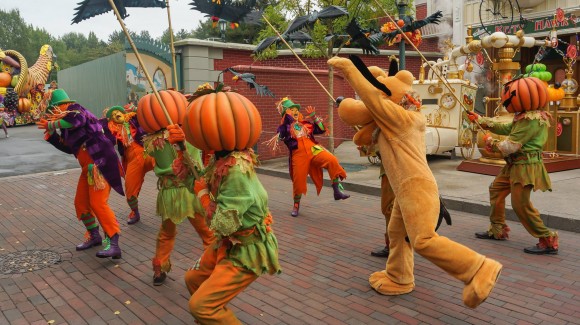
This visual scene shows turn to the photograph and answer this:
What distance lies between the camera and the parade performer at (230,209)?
2914 mm

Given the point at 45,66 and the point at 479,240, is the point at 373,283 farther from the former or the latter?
the point at 45,66

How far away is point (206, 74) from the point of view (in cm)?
1367

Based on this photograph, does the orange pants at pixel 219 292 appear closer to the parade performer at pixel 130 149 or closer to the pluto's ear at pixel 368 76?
the pluto's ear at pixel 368 76

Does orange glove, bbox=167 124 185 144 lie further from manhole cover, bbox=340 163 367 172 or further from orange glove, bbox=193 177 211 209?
manhole cover, bbox=340 163 367 172

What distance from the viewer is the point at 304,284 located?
4.69m

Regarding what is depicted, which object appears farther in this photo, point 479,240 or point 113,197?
point 113,197

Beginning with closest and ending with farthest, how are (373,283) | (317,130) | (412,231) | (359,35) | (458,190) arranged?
(412,231), (373,283), (317,130), (458,190), (359,35)

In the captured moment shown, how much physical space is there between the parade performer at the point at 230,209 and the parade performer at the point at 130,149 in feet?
10.9

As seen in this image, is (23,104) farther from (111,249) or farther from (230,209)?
(230,209)

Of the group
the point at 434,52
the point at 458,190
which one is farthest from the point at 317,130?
the point at 434,52

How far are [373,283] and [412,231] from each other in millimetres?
868

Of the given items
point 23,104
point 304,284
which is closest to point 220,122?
point 304,284

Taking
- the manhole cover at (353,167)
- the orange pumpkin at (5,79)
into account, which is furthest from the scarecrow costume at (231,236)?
the orange pumpkin at (5,79)

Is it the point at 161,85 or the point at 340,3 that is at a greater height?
the point at 340,3
